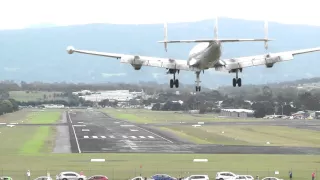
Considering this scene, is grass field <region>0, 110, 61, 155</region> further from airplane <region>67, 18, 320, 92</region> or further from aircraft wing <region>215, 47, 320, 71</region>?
aircraft wing <region>215, 47, 320, 71</region>

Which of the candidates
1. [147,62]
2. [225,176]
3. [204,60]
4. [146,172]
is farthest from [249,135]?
[204,60]

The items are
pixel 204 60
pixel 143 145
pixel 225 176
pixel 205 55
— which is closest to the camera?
pixel 205 55

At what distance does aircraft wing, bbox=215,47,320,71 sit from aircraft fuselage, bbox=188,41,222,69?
7.16ft

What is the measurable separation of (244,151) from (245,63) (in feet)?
157

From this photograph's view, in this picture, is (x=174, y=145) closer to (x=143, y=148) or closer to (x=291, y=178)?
(x=143, y=148)

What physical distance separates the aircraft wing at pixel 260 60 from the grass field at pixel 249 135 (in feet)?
201

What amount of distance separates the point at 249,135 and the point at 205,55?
87.9 meters

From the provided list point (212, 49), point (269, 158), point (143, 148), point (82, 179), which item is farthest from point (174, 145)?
point (212, 49)

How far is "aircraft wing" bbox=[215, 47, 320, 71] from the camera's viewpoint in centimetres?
7311

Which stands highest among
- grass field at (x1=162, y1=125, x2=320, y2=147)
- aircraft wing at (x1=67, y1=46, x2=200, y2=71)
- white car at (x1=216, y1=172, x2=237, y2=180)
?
aircraft wing at (x1=67, y1=46, x2=200, y2=71)

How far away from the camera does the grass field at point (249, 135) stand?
139 metres

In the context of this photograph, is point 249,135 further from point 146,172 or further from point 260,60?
point 260,60

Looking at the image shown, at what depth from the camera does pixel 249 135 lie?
513 ft

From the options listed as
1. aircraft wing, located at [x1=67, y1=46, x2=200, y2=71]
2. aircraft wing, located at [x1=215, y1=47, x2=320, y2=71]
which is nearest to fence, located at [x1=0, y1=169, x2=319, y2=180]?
aircraft wing, located at [x1=67, y1=46, x2=200, y2=71]
